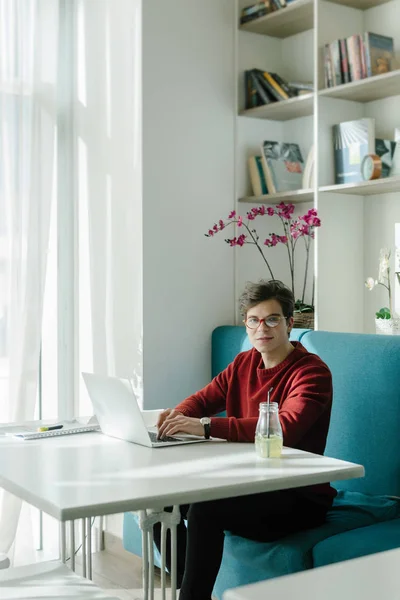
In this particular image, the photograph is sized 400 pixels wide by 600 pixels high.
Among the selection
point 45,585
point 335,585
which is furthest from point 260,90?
point 335,585

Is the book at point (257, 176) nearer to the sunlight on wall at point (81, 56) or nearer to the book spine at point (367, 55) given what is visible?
the book spine at point (367, 55)

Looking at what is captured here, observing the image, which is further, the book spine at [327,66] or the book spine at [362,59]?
the book spine at [327,66]

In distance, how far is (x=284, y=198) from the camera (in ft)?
12.5

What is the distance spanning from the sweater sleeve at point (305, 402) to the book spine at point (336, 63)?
1378 mm

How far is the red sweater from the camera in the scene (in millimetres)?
2469

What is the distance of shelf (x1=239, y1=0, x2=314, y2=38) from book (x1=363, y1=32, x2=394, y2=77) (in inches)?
13.6

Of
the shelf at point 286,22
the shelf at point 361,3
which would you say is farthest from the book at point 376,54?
the shelf at point 286,22

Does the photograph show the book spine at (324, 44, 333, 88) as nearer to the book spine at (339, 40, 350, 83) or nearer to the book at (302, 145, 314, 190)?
the book spine at (339, 40, 350, 83)

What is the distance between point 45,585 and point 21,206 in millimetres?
2143

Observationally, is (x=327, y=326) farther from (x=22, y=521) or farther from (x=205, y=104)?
(x=22, y=521)

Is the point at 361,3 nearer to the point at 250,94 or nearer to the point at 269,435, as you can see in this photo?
the point at 250,94

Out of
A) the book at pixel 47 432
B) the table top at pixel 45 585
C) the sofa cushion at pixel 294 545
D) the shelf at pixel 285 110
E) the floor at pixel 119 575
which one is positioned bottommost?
the floor at pixel 119 575

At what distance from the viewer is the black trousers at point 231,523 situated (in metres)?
2.37

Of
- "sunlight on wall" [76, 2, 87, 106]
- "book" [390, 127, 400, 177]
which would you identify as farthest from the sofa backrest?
"sunlight on wall" [76, 2, 87, 106]
